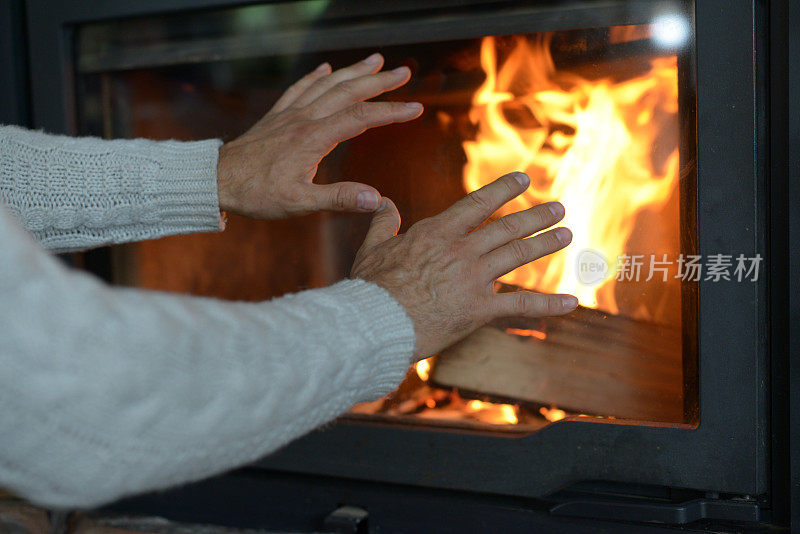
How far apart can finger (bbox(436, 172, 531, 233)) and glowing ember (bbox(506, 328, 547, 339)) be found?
0.24 m

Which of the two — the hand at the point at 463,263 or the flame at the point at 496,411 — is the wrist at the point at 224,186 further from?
the flame at the point at 496,411

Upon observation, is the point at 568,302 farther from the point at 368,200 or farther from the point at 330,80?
the point at 330,80

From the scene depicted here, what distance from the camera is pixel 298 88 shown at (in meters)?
0.93

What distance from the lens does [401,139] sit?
37.1 inches

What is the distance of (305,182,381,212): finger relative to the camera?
77 cm

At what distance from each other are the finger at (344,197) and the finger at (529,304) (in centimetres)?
19

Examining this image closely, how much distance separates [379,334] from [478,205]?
8.6 inches

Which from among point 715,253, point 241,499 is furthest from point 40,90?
point 715,253

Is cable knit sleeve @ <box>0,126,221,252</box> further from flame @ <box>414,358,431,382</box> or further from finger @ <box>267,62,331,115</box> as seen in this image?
flame @ <box>414,358,431,382</box>

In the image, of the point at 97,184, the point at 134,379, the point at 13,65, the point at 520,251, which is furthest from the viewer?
the point at 13,65

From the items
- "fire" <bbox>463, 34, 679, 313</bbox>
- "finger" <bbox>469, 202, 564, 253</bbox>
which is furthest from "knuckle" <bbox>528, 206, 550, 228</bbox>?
"fire" <bbox>463, 34, 679, 313</bbox>

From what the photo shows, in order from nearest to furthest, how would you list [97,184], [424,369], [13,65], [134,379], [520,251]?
[134,379], [520,251], [97,184], [424,369], [13,65]

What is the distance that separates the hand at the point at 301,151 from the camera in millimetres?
809

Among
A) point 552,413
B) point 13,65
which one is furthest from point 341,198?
point 13,65
